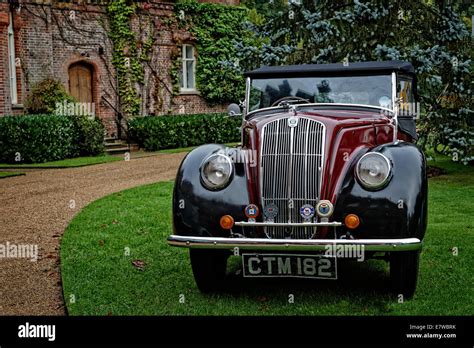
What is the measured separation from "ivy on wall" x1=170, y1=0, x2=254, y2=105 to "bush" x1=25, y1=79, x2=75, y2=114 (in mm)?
5951

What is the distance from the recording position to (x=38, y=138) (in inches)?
698

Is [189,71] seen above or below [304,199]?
above

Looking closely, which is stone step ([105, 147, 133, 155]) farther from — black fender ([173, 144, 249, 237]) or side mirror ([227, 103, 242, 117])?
black fender ([173, 144, 249, 237])

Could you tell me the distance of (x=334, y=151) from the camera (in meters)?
5.62

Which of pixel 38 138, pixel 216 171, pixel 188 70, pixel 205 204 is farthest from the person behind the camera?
pixel 188 70

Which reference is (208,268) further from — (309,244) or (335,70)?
(335,70)

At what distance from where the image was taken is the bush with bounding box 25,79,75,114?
781 inches

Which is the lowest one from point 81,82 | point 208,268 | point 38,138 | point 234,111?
point 208,268

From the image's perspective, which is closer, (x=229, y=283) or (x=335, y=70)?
(x=229, y=283)

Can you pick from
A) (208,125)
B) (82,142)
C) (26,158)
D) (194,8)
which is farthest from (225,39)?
(26,158)

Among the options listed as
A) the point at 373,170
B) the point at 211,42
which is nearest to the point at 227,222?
the point at 373,170

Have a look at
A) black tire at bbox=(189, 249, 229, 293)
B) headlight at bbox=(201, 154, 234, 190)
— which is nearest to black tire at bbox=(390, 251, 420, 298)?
black tire at bbox=(189, 249, 229, 293)

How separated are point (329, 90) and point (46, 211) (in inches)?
227
